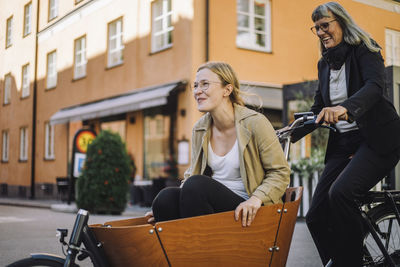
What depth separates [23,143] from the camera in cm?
2477

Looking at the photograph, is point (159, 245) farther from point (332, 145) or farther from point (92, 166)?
point (92, 166)

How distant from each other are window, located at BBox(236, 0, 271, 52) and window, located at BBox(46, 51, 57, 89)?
10.2 metres

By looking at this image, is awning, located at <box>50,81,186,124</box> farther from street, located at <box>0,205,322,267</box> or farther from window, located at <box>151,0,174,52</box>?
street, located at <box>0,205,322,267</box>

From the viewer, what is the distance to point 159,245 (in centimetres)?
222

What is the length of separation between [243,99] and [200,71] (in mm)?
328

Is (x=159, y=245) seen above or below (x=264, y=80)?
below

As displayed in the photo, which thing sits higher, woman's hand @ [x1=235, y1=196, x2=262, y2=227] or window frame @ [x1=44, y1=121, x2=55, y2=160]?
window frame @ [x1=44, y1=121, x2=55, y2=160]

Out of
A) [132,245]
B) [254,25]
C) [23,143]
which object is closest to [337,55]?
[132,245]

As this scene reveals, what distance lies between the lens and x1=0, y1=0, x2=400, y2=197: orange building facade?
13891 mm

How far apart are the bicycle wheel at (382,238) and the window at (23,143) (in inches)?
910

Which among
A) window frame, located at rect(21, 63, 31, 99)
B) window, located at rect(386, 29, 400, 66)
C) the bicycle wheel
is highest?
window frame, located at rect(21, 63, 31, 99)

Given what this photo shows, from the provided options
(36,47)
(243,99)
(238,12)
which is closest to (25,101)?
(36,47)

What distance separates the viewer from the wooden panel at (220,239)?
2254 millimetres

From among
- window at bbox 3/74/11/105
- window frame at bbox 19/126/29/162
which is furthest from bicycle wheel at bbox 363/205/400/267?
window at bbox 3/74/11/105
